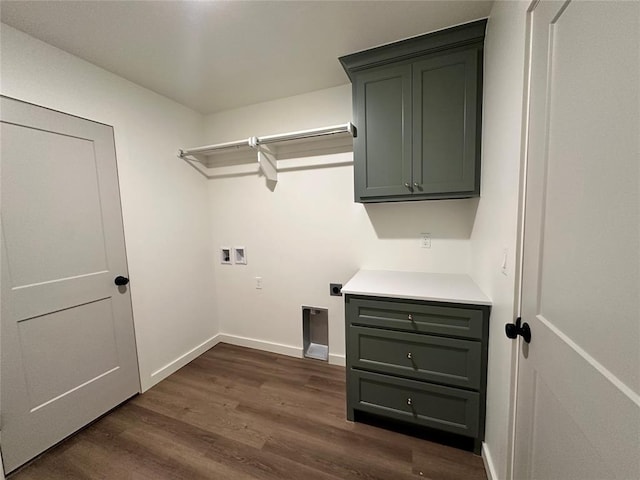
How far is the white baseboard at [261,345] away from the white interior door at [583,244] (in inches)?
76.8

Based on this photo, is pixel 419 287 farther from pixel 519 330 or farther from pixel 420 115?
A: pixel 420 115

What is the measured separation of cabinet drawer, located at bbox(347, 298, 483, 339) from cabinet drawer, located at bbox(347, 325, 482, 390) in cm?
4

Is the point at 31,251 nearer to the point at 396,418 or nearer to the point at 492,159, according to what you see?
the point at 396,418

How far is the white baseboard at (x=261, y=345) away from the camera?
2.59 m

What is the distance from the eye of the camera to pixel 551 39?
2.61ft

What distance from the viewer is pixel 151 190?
2176mm

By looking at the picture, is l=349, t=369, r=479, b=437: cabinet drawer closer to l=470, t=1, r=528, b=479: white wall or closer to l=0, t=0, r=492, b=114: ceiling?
l=470, t=1, r=528, b=479: white wall

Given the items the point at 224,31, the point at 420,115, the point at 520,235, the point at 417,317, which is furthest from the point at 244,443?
the point at 224,31

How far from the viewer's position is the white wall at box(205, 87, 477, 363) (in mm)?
2066

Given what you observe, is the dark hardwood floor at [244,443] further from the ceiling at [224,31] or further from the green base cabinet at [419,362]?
the ceiling at [224,31]

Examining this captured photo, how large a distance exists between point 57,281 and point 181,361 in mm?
1287

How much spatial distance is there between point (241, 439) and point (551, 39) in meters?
2.43

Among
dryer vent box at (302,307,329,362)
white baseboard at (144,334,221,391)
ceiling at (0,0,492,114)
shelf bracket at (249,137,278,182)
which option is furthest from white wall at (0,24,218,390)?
dryer vent box at (302,307,329,362)

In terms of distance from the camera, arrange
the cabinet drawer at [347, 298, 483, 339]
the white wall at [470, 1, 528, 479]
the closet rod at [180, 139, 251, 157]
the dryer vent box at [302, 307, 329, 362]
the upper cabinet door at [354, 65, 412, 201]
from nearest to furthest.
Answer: the white wall at [470, 1, 528, 479] → the cabinet drawer at [347, 298, 483, 339] → the upper cabinet door at [354, 65, 412, 201] → the closet rod at [180, 139, 251, 157] → the dryer vent box at [302, 307, 329, 362]
